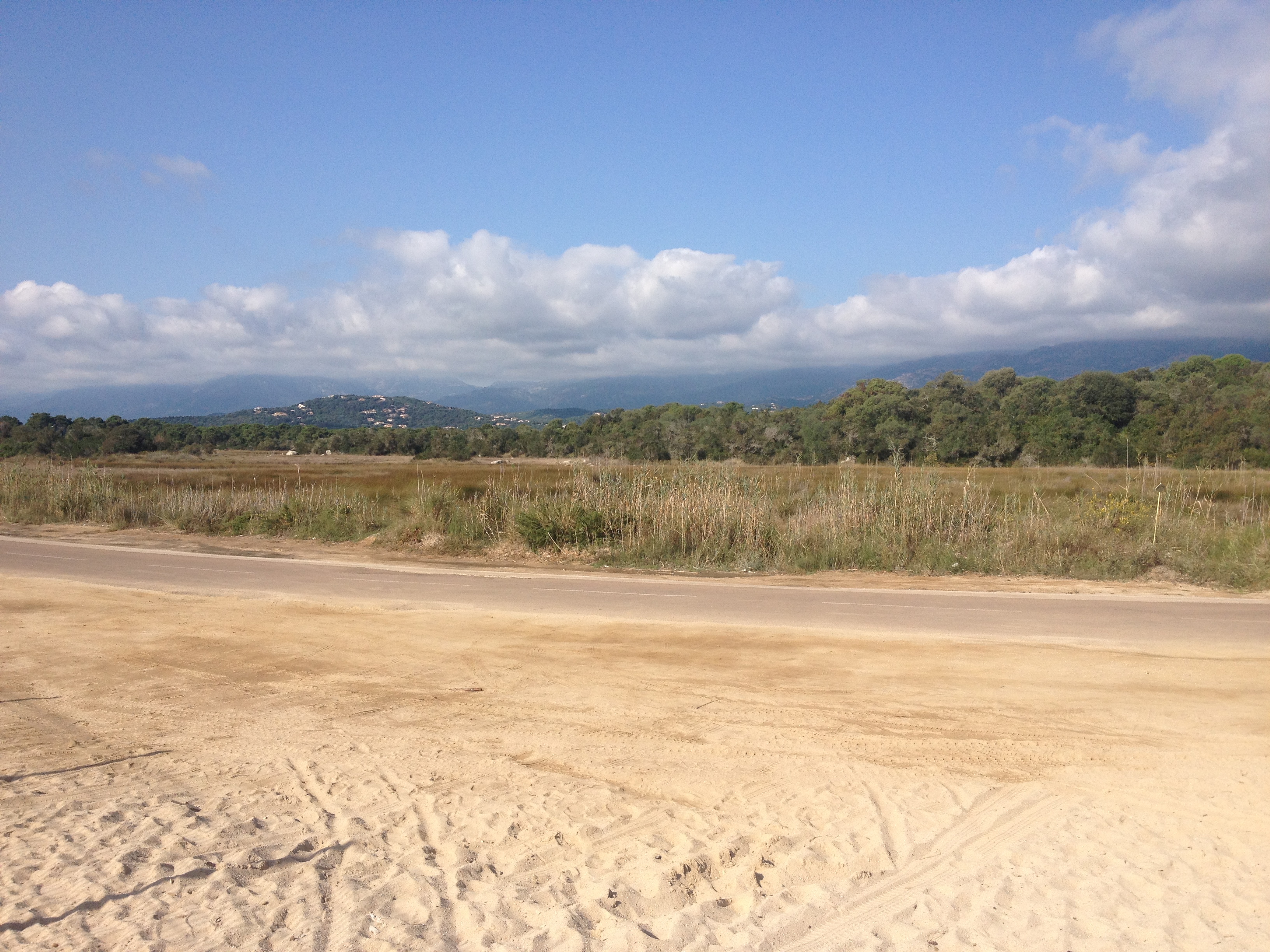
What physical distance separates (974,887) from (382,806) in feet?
12.5

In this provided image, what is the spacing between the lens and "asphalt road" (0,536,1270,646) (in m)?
11.6

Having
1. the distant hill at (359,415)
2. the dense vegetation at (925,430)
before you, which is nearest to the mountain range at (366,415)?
the distant hill at (359,415)

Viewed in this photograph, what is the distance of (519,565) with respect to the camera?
19234 millimetres

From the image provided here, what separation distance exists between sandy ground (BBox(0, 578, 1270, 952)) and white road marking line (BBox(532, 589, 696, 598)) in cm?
432

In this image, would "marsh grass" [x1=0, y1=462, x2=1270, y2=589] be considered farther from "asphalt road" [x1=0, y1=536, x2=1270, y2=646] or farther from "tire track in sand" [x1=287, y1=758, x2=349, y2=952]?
"tire track in sand" [x1=287, y1=758, x2=349, y2=952]

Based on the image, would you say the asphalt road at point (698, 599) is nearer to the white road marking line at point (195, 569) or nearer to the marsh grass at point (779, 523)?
the white road marking line at point (195, 569)

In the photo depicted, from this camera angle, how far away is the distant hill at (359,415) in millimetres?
146875

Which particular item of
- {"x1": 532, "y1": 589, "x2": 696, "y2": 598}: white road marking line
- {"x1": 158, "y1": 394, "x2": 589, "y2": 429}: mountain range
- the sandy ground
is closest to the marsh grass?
{"x1": 532, "y1": 589, "x2": 696, "y2": 598}: white road marking line

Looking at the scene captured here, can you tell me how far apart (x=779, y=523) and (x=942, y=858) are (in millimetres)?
15206

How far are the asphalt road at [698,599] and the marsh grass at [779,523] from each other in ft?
8.16

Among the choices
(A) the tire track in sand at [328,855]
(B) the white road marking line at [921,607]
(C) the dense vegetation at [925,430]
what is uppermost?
(C) the dense vegetation at [925,430]

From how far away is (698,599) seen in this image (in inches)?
561

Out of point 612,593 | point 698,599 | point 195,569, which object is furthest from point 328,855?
point 195,569

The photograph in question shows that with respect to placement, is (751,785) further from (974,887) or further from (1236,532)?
(1236,532)
